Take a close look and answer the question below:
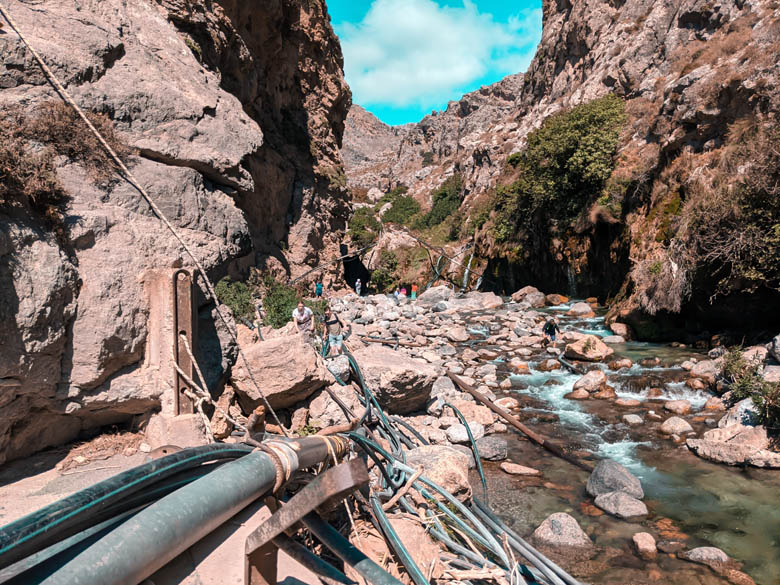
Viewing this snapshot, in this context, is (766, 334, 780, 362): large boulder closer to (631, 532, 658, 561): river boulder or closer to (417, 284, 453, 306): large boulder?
(631, 532, 658, 561): river boulder

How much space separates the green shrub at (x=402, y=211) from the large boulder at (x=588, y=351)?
42.2m

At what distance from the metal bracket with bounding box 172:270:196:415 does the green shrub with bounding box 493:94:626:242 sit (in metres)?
20.0

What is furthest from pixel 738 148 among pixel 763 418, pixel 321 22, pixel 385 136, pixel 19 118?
pixel 385 136

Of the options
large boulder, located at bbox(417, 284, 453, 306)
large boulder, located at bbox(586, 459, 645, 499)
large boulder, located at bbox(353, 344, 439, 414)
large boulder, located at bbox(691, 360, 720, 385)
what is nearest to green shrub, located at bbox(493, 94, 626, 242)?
large boulder, located at bbox(417, 284, 453, 306)

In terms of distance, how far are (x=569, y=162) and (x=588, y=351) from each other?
493 inches

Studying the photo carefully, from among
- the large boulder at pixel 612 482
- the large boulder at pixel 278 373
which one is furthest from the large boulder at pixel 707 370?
the large boulder at pixel 278 373

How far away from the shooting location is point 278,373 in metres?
5.27

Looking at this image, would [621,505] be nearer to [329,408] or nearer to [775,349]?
[329,408]

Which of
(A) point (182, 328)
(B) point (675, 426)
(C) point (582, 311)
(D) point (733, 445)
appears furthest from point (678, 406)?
(C) point (582, 311)

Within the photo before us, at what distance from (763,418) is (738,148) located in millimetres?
8219

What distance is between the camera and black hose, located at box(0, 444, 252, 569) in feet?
3.88

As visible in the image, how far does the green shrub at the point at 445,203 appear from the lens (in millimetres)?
48500

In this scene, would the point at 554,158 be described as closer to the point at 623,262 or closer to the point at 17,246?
the point at 623,262

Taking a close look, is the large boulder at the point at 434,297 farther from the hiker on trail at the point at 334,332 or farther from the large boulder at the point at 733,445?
the large boulder at the point at 733,445
